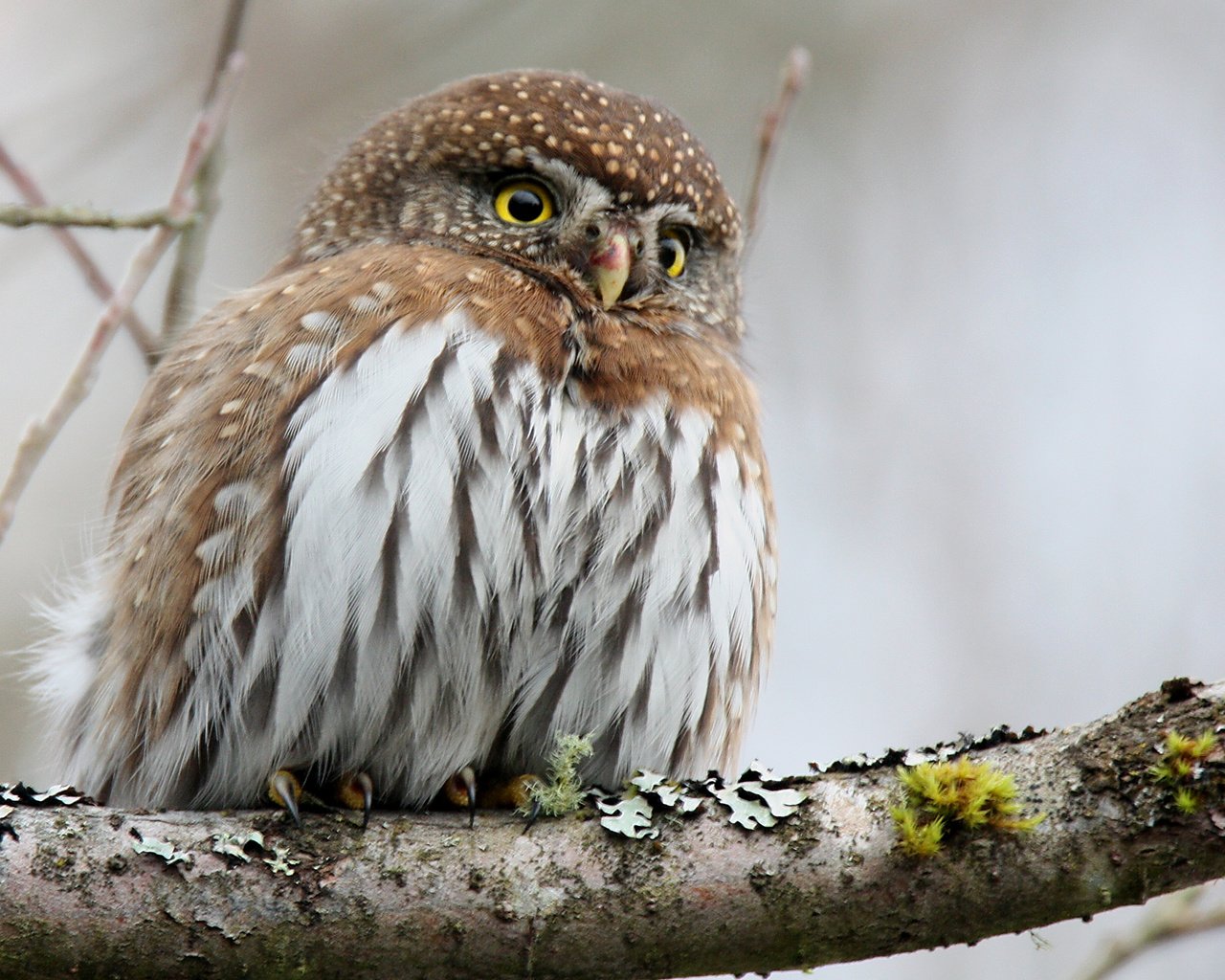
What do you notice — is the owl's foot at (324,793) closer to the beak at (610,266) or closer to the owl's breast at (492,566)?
the owl's breast at (492,566)

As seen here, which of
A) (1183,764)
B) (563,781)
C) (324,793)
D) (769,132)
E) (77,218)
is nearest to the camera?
(1183,764)

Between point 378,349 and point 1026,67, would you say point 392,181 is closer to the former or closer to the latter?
point 378,349

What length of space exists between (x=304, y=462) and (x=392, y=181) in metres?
1.25

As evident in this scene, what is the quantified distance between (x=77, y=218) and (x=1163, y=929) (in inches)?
117

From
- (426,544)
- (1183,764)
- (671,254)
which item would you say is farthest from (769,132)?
(1183,764)

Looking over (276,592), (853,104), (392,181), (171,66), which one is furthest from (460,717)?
(853,104)

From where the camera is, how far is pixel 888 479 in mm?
7676

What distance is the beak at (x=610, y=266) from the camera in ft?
12.2

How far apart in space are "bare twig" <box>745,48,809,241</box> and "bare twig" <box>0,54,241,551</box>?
1.43 metres

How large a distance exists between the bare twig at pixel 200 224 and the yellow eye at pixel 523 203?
2.54ft

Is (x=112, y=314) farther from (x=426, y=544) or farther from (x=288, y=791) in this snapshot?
(x=288, y=791)

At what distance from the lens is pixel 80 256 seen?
147 inches

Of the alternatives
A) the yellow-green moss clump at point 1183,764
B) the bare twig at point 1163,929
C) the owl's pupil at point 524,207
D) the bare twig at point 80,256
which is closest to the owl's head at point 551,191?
the owl's pupil at point 524,207

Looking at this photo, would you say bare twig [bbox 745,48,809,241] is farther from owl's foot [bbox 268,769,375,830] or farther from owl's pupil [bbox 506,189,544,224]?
owl's foot [bbox 268,769,375,830]
